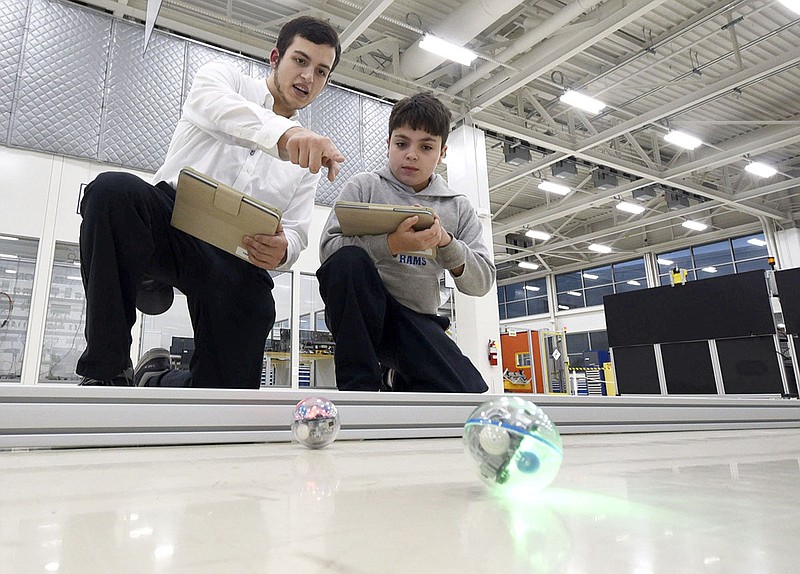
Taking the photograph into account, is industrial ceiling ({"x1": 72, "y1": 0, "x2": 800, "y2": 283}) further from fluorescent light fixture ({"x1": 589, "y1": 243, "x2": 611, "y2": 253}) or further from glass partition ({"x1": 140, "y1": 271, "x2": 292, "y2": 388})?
glass partition ({"x1": 140, "y1": 271, "x2": 292, "y2": 388})

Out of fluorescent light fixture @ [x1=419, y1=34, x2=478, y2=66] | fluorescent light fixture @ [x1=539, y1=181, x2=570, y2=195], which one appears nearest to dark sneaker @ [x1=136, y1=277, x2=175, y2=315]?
fluorescent light fixture @ [x1=419, y1=34, x2=478, y2=66]

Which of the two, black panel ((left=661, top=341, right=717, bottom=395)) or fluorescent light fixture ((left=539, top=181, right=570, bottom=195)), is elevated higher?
fluorescent light fixture ((left=539, top=181, right=570, bottom=195))

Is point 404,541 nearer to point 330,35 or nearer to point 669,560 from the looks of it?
point 669,560

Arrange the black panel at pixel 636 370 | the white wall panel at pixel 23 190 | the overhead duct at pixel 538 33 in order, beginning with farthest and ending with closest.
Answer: the black panel at pixel 636 370, the overhead duct at pixel 538 33, the white wall panel at pixel 23 190

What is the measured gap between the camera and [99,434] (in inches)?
35.8

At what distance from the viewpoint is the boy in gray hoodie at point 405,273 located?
1427 mm

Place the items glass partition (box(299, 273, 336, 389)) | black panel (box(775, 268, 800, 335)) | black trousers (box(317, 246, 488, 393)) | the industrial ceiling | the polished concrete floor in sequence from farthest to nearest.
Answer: the industrial ceiling, glass partition (box(299, 273, 336, 389)), black panel (box(775, 268, 800, 335)), black trousers (box(317, 246, 488, 393)), the polished concrete floor

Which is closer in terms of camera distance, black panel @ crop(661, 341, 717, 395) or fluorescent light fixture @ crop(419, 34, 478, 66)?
fluorescent light fixture @ crop(419, 34, 478, 66)

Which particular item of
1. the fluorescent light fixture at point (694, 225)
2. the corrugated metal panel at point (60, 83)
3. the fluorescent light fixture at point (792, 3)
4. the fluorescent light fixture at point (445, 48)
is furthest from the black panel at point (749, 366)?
the fluorescent light fixture at point (694, 225)

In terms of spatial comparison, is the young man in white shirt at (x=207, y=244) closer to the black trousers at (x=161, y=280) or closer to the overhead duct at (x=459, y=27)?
the black trousers at (x=161, y=280)

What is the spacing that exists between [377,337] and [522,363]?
844 centimetres

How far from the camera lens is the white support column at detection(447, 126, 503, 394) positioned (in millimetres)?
5520

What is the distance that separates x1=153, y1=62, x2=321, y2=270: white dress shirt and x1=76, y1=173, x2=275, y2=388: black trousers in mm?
146

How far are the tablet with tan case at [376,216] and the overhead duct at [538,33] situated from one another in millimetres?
4197
